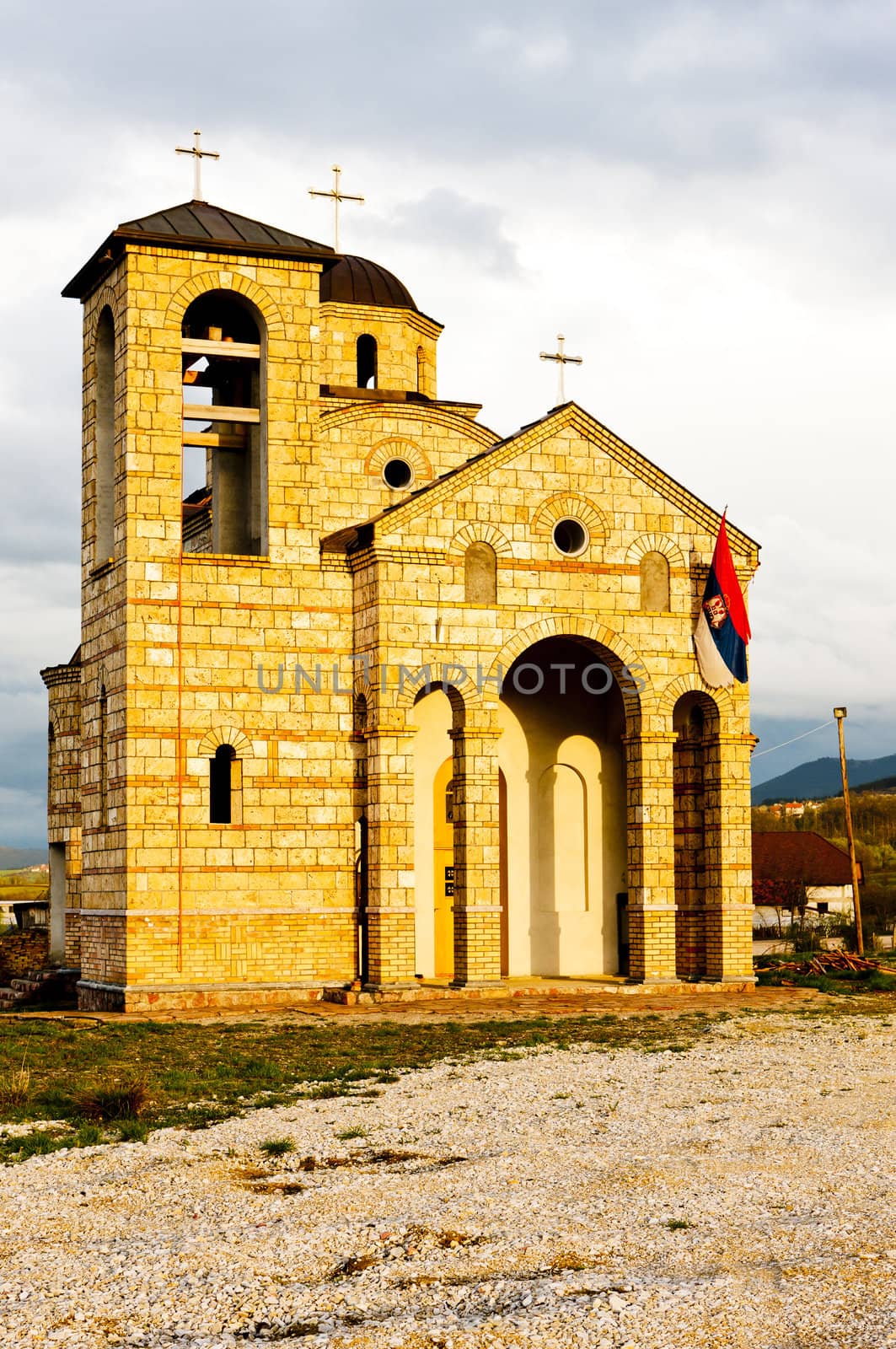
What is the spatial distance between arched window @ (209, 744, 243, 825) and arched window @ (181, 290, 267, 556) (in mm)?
3329

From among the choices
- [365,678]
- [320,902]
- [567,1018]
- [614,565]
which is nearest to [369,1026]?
[567,1018]

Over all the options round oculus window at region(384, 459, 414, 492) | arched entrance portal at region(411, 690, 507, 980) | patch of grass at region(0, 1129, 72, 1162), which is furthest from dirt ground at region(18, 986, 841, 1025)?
round oculus window at region(384, 459, 414, 492)

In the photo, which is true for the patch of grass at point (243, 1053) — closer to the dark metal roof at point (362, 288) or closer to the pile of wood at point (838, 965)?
the pile of wood at point (838, 965)

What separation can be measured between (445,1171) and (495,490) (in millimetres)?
15252

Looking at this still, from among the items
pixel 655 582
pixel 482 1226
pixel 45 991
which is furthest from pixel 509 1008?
→ pixel 482 1226

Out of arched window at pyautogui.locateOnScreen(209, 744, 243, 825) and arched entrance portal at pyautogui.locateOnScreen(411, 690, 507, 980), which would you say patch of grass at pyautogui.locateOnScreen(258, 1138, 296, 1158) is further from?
arched entrance portal at pyautogui.locateOnScreen(411, 690, 507, 980)

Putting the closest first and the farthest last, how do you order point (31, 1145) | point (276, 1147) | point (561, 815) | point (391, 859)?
point (276, 1147)
point (31, 1145)
point (391, 859)
point (561, 815)

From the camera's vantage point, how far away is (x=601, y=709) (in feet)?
93.0

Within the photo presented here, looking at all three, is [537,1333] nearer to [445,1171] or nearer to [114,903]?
[445,1171]

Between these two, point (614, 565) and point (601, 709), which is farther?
point (601, 709)

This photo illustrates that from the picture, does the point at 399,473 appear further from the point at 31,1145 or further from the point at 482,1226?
the point at 482,1226

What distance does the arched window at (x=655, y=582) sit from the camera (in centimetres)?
2589

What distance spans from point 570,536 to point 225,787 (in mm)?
6838

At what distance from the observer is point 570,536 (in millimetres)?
25750
